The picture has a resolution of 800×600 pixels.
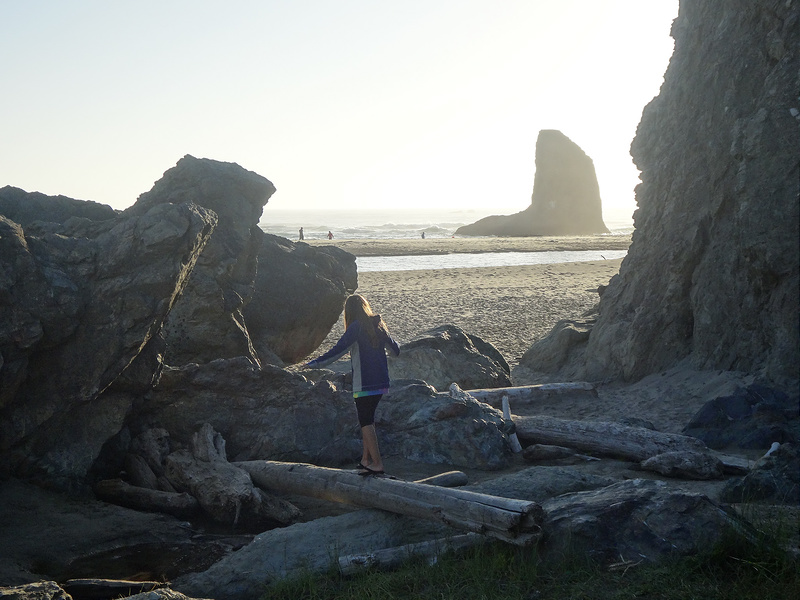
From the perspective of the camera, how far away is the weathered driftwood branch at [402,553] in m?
5.59

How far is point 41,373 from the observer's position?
24.4ft

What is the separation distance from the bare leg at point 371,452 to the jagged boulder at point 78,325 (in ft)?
9.19

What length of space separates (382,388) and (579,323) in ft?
30.5

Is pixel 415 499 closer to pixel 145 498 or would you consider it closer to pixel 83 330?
pixel 145 498

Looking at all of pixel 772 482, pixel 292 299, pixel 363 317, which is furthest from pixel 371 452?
pixel 292 299

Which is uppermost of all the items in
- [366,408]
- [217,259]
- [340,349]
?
[217,259]

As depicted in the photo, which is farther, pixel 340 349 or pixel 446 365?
pixel 446 365

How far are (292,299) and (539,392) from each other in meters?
5.57

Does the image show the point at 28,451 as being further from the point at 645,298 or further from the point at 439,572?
the point at 645,298

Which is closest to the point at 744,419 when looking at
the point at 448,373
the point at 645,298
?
the point at 645,298

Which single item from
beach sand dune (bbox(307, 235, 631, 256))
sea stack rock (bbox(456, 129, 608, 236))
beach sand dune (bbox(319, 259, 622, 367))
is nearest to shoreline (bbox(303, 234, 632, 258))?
beach sand dune (bbox(307, 235, 631, 256))

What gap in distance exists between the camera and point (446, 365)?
12719mm

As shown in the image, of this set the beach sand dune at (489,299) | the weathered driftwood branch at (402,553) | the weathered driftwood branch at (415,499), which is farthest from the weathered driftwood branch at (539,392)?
the weathered driftwood branch at (402,553)

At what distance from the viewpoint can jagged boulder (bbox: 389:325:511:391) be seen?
41.4ft
